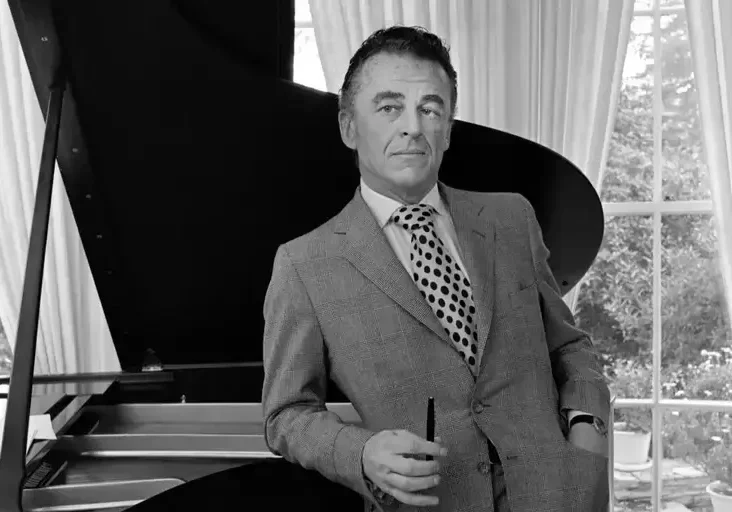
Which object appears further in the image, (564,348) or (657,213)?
(657,213)

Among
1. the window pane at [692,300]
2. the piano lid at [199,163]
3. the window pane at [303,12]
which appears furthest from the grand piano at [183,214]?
the window pane at [303,12]

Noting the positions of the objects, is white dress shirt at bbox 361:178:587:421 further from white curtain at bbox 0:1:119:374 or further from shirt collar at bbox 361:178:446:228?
white curtain at bbox 0:1:119:374

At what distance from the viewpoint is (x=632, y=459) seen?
350 centimetres

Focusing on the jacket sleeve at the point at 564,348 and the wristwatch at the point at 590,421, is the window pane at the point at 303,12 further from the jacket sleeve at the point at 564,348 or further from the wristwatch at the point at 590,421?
the wristwatch at the point at 590,421

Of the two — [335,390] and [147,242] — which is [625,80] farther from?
[147,242]

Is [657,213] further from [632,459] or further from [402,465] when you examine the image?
[402,465]

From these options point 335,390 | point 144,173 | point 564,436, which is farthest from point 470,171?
point 564,436

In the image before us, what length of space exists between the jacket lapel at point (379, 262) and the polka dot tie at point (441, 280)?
0.03 meters

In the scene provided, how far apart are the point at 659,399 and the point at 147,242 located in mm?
2242

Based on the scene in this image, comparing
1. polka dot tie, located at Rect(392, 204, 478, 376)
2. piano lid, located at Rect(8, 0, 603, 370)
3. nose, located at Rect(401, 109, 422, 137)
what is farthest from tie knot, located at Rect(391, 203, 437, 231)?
piano lid, located at Rect(8, 0, 603, 370)

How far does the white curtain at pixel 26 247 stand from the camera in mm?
3143

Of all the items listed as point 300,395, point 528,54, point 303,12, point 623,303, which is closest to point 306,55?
point 303,12

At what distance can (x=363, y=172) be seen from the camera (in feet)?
4.74

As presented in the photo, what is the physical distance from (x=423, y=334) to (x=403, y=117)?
0.34 m
